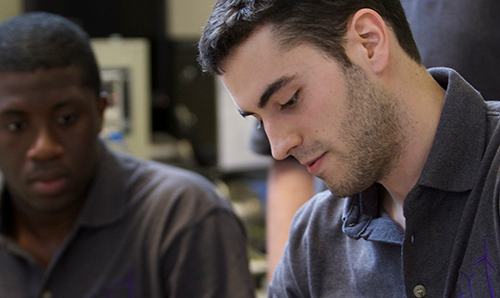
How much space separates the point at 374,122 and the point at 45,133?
827 millimetres

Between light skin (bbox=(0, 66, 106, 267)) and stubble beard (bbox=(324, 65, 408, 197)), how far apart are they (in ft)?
2.49

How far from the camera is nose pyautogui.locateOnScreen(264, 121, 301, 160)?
2.76 feet

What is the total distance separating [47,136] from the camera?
1.26 meters

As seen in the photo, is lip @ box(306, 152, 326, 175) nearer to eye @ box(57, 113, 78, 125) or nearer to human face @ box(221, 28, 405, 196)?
human face @ box(221, 28, 405, 196)

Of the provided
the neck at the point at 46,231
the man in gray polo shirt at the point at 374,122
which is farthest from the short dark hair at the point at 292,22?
the neck at the point at 46,231

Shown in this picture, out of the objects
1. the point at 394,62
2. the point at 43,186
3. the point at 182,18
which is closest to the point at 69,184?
the point at 43,186

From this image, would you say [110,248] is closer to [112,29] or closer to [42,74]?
[42,74]

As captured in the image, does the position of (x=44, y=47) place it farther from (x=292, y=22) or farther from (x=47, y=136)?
(x=292, y=22)

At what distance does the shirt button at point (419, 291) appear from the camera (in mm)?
754

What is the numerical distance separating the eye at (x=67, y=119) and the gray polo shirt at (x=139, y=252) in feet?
0.65

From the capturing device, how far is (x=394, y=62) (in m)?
0.83

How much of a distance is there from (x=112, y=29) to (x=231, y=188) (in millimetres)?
1222

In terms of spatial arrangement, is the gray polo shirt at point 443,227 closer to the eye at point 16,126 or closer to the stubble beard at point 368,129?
the stubble beard at point 368,129

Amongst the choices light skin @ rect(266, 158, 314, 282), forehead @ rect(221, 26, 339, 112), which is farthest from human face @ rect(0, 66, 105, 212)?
forehead @ rect(221, 26, 339, 112)
